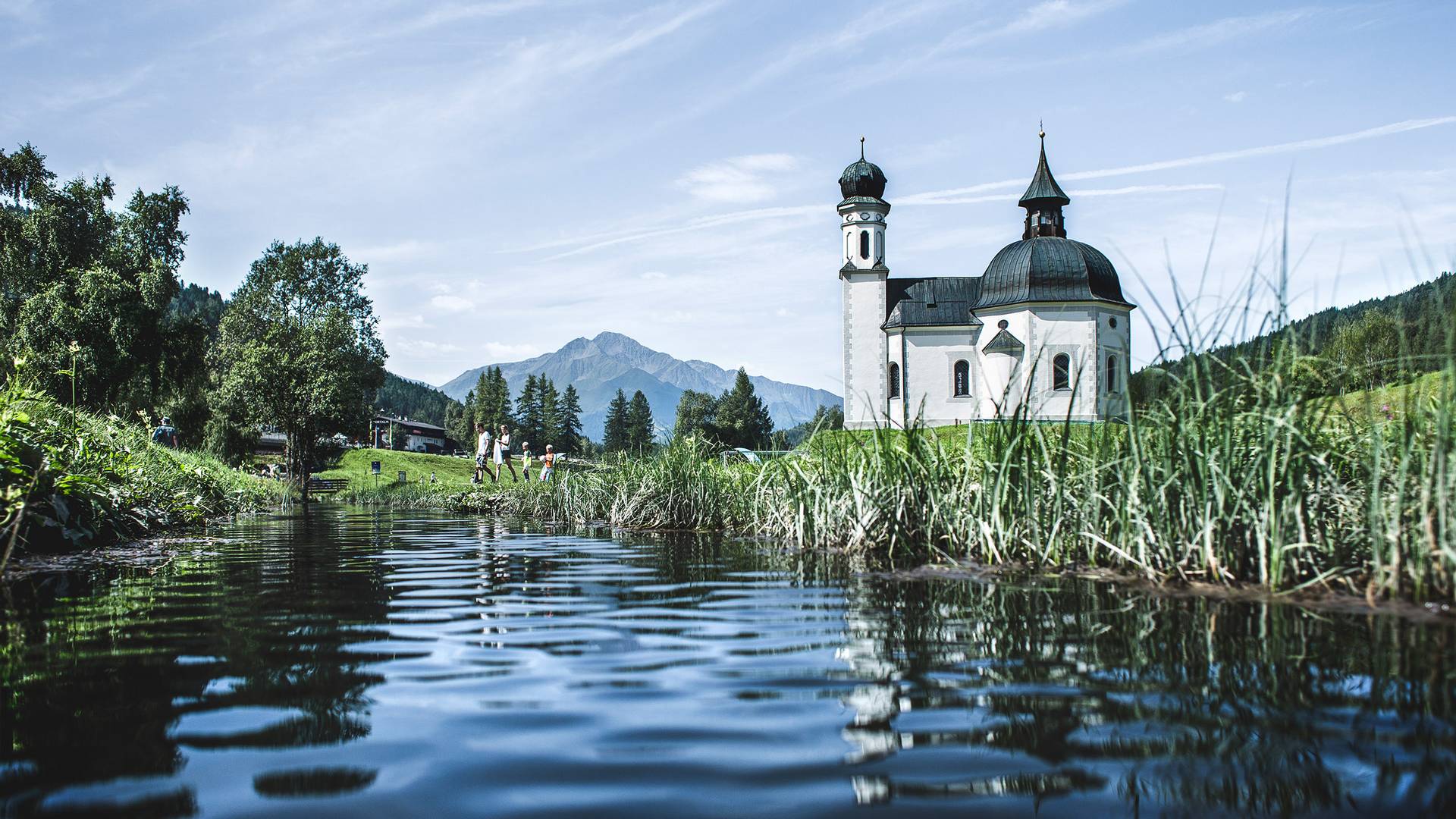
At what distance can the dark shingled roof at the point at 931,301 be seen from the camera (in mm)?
56688

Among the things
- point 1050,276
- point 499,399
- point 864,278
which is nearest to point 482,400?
point 499,399

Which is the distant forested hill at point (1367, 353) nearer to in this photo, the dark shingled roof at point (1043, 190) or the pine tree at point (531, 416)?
the dark shingled roof at point (1043, 190)

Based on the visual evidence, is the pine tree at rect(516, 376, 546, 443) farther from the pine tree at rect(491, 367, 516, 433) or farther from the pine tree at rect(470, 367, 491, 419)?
the pine tree at rect(470, 367, 491, 419)

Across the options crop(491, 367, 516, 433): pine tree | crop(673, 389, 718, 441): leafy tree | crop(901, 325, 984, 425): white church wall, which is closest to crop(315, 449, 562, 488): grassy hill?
crop(901, 325, 984, 425): white church wall

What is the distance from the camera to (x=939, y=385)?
5628cm

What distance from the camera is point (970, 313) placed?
56.6 m

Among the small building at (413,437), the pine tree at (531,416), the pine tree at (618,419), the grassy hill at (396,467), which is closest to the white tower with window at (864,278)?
the grassy hill at (396,467)

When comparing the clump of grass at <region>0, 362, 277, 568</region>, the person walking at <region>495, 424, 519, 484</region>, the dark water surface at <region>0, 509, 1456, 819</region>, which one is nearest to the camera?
the dark water surface at <region>0, 509, 1456, 819</region>

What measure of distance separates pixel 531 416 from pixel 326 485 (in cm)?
8146

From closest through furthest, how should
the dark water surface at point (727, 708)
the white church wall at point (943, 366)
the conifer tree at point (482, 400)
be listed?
the dark water surface at point (727, 708)
the white church wall at point (943, 366)
the conifer tree at point (482, 400)

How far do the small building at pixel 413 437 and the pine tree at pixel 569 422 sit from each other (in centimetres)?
1758

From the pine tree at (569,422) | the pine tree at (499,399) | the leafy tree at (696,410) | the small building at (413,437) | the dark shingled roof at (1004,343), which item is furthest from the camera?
the pine tree at (569,422)

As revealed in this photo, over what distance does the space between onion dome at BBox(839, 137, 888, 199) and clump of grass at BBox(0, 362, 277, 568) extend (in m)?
51.3

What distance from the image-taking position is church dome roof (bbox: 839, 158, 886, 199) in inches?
2388
